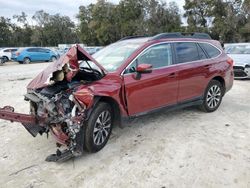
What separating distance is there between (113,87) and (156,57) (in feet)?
4.05

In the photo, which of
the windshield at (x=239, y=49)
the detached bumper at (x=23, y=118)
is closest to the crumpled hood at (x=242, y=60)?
the windshield at (x=239, y=49)

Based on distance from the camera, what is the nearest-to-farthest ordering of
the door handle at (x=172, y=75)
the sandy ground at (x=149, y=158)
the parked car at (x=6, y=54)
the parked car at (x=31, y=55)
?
the sandy ground at (x=149, y=158)
the door handle at (x=172, y=75)
the parked car at (x=31, y=55)
the parked car at (x=6, y=54)

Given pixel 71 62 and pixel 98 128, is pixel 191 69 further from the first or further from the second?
pixel 71 62

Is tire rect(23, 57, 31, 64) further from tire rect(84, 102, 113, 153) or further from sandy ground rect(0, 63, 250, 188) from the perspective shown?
tire rect(84, 102, 113, 153)

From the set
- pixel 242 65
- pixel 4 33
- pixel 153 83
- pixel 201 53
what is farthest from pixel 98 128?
pixel 4 33

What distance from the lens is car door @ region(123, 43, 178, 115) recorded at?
477 centimetres

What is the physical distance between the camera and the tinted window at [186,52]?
5695 mm

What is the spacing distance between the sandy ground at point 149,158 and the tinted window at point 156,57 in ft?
4.00

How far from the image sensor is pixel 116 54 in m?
5.32

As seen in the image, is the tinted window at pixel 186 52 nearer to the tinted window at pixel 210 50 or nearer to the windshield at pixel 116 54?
the tinted window at pixel 210 50

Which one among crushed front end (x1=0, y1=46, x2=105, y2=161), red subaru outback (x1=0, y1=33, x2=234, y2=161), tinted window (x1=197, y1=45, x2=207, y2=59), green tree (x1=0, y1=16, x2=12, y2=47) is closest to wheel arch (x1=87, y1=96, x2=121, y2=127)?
red subaru outback (x1=0, y1=33, x2=234, y2=161)

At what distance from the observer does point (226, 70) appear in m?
6.74

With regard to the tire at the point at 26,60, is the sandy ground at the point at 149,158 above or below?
below

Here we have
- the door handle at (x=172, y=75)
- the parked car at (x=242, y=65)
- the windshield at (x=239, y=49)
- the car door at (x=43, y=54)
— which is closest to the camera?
the door handle at (x=172, y=75)
